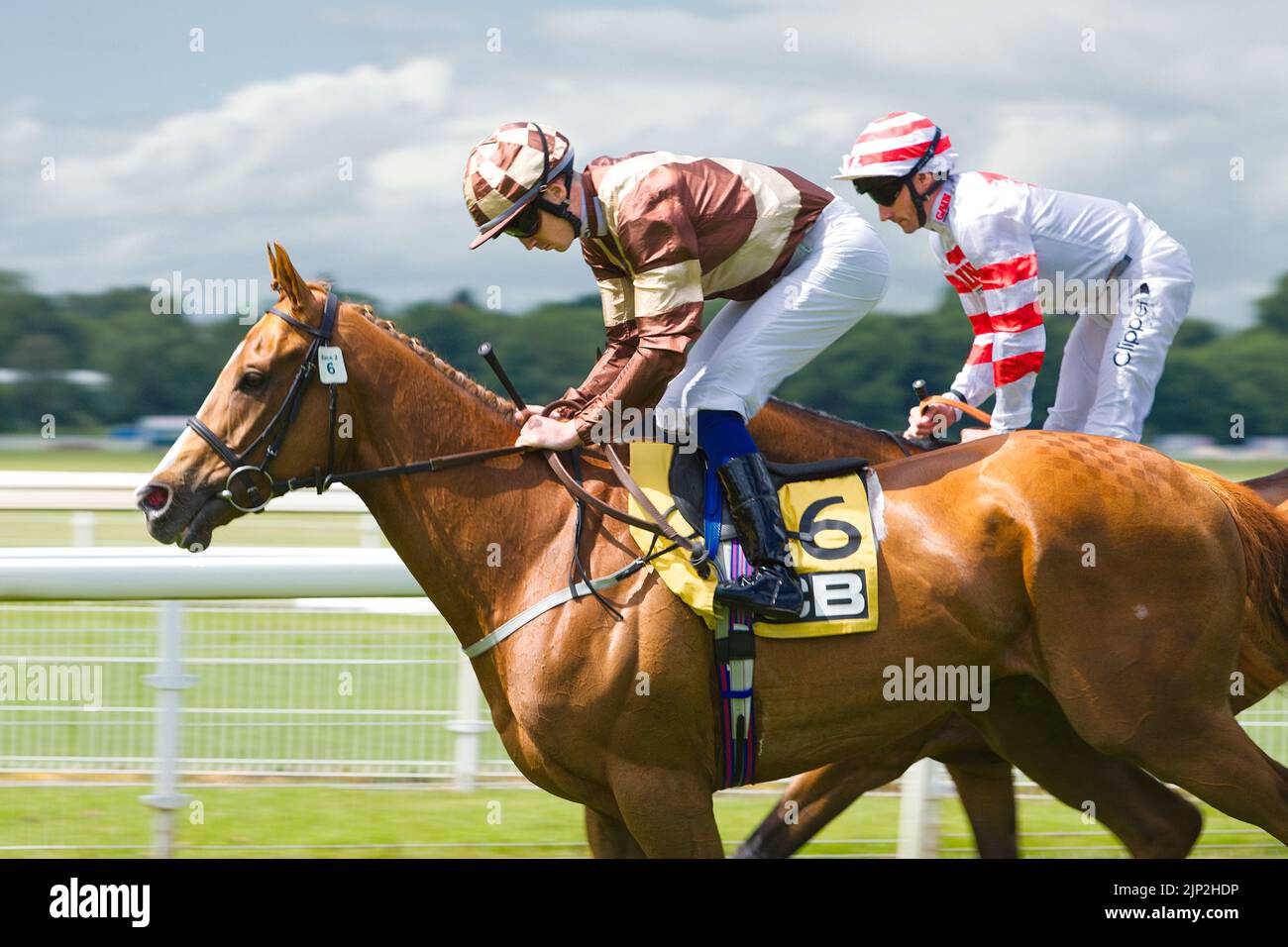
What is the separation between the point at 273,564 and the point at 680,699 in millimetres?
1436

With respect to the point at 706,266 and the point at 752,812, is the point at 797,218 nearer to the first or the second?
the point at 706,266

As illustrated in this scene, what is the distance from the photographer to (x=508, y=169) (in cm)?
348

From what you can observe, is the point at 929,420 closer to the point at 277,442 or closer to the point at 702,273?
the point at 702,273

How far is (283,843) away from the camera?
468 centimetres

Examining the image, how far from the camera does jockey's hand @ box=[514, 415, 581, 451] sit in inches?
139

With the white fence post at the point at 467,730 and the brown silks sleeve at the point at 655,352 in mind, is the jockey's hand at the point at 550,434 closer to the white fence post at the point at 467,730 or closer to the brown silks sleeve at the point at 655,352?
the brown silks sleeve at the point at 655,352

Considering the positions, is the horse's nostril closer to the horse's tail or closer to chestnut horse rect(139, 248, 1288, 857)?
chestnut horse rect(139, 248, 1288, 857)

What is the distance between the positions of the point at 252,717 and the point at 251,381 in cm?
211

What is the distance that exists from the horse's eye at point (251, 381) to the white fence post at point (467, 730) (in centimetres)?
193

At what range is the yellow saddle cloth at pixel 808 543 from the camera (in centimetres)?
345

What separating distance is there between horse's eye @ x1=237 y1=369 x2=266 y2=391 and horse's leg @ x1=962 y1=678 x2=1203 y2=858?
79.3 inches

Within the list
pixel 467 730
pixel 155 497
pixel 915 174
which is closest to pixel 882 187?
pixel 915 174

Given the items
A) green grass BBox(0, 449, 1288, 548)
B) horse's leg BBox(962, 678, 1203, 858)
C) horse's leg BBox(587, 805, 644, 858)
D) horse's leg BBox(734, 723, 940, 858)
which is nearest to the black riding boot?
horse's leg BBox(587, 805, 644, 858)
